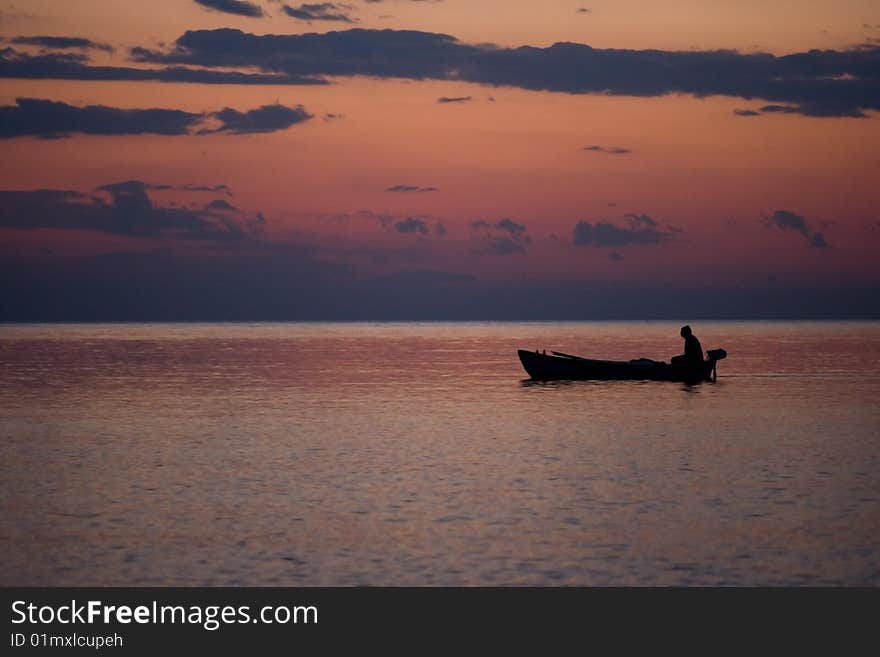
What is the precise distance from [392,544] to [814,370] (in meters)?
70.6

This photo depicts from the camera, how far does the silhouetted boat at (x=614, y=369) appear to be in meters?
64.0

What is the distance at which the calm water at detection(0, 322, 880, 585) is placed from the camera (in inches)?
851

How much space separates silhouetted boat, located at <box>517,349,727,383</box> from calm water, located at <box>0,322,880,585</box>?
1.55 metres

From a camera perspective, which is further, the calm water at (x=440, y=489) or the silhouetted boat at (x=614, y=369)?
the silhouetted boat at (x=614, y=369)

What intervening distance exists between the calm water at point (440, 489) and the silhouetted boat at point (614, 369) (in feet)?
5.07

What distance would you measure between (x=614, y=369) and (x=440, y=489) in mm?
36359

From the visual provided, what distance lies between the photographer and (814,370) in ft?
287

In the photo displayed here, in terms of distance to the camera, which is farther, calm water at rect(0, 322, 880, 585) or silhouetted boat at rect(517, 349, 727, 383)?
silhouetted boat at rect(517, 349, 727, 383)

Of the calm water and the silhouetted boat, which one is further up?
the silhouetted boat

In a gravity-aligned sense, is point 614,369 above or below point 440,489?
above

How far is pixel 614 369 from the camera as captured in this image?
6544 centimetres
